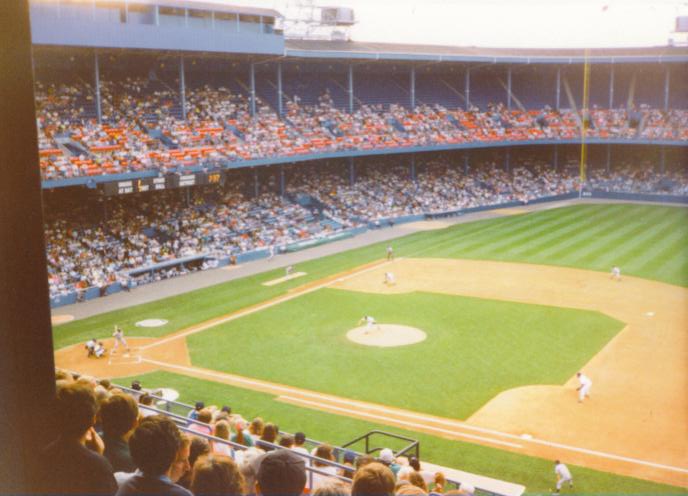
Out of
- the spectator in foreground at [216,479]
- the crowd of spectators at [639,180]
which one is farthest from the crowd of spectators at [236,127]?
the spectator in foreground at [216,479]

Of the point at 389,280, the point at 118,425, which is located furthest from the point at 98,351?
the point at 118,425

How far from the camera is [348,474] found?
8.56 metres

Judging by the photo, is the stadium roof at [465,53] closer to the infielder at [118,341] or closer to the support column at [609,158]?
the support column at [609,158]

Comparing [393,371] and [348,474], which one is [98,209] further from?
[348,474]

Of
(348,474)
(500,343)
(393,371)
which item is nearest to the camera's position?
(348,474)

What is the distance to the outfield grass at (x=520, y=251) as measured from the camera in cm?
2816

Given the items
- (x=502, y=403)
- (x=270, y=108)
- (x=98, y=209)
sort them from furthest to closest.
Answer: (x=270, y=108) → (x=98, y=209) → (x=502, y=403)

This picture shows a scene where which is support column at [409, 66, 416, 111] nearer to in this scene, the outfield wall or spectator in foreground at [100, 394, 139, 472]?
the outfield wall

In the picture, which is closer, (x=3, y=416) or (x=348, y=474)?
(x=3, y=416)

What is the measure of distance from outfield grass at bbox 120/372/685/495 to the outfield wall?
5.90 metres

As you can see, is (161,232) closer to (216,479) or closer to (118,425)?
(118,425)

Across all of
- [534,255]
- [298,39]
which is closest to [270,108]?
[298,39]

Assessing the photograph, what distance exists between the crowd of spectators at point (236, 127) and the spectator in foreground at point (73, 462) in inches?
1137

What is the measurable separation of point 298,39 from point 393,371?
40281 mm
